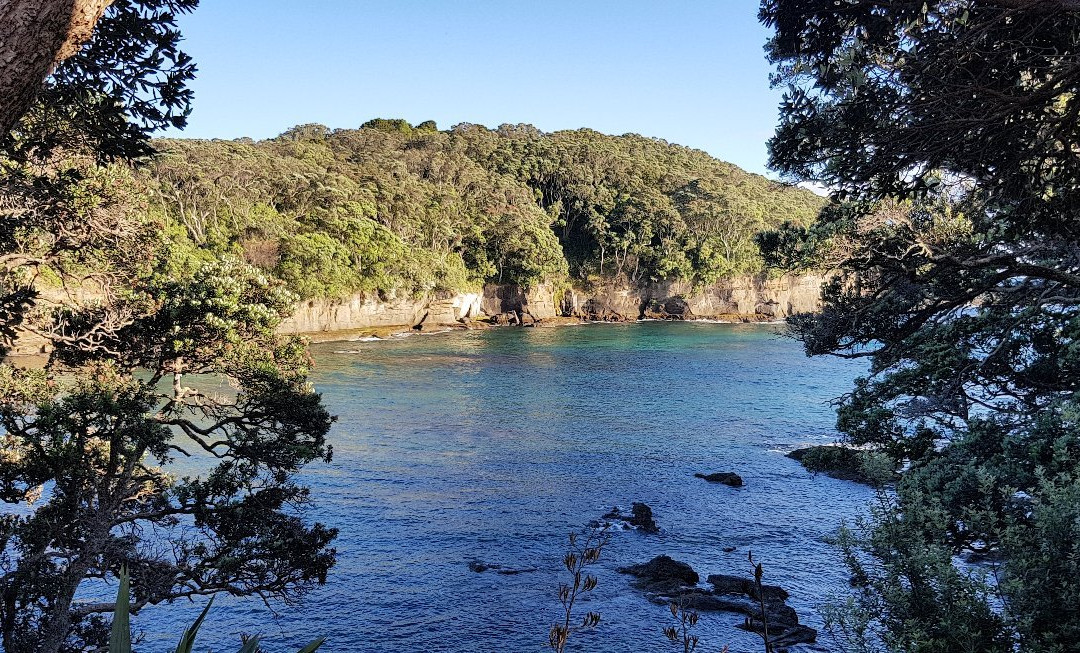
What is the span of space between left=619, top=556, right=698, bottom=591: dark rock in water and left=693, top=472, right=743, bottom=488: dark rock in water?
8417 mm

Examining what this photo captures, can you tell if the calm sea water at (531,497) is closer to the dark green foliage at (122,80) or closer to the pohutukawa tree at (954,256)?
the pohutukawa tree at (954,256)

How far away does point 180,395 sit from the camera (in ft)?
46.7

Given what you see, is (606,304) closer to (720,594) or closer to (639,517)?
(639,517)

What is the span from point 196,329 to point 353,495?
45.0 feet

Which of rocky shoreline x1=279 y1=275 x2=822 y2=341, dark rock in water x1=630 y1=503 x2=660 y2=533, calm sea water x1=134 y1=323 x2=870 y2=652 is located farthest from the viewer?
rocky shoreline x1=279 y1=275 x2=822 y2=341

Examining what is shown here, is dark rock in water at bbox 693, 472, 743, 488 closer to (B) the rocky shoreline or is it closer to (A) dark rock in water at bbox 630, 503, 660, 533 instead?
(A) dark rock in water at bbox 630, 503, 660, 533

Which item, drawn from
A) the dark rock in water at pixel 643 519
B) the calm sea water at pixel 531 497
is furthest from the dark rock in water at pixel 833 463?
the dark rock in water at pixel 643 519

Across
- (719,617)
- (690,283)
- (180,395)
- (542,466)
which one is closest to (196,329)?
(180,395)

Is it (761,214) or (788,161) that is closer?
A: (788,161)

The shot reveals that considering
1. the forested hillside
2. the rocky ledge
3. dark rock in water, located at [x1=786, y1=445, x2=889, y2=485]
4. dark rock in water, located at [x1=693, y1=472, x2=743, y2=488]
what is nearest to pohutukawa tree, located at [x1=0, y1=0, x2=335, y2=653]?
the rocky ledge

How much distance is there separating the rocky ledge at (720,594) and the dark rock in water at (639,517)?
3.09 metres

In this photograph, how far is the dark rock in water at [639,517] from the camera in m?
23.8

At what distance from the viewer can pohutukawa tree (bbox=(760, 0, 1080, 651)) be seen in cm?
539

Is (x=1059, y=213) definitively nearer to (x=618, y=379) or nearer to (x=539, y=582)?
(x=539, y=582)
